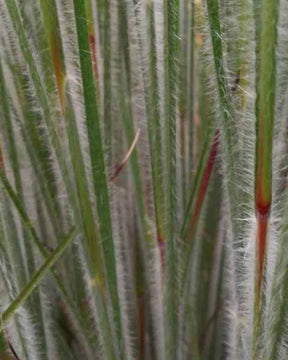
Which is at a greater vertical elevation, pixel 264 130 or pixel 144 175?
pixel 264 130

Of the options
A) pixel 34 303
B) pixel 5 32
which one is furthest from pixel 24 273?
pixel 5 32

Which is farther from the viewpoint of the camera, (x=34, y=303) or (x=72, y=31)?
(x=34, y=303)

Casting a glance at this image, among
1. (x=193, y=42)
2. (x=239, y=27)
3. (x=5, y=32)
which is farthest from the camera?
(x=193, y=42)

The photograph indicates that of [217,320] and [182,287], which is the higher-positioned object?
[182,287]

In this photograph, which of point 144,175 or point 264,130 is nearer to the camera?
point 264,130

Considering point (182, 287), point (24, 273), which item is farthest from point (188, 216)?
point (24, 273)

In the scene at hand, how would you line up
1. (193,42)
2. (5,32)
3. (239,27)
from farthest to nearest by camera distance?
1. (193,42)
2. (5,32)
3. (239,27)

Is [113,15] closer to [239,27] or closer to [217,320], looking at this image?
[239,27]

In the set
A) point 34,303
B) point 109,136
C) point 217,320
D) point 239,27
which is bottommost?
point 217,320
